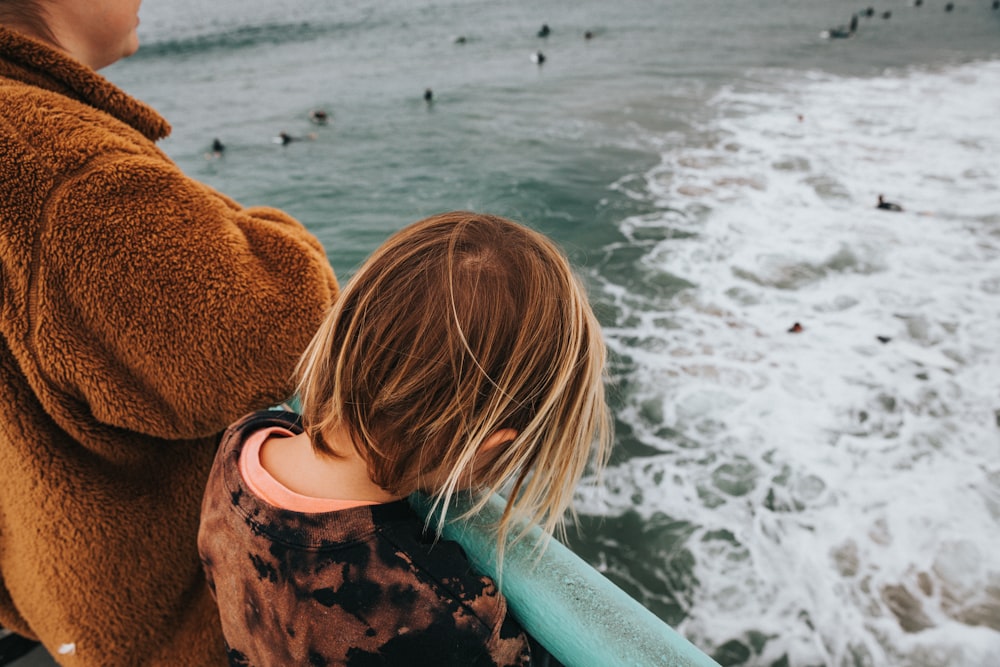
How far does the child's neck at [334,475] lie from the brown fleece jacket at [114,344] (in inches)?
5.8

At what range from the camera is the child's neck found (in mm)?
1020

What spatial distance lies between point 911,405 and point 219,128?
15.4 m

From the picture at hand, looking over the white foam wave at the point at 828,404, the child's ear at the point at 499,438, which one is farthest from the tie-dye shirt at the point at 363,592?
the white foam wave at the point at 828,404

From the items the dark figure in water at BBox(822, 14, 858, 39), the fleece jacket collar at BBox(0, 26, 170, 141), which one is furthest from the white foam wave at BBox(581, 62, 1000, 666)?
the dark figure in water at BBox(822, 14, 858, 39)

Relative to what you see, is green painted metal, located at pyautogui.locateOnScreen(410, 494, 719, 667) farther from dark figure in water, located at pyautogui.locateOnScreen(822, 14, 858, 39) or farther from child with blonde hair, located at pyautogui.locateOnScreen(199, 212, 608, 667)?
dark figure in water, located at pyautogui.locateOnScreen(822, 14, 858, 39)

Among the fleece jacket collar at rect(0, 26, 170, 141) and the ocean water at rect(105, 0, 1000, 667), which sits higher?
the fleece jacket collar at rect(0, 26, 170, 141)

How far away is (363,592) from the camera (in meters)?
0.89

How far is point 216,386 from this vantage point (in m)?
1.02

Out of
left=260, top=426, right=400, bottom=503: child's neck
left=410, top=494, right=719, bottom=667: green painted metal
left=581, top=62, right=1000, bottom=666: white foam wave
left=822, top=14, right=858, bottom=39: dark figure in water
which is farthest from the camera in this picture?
left=822, top=14, right=858, bottom=39: dark figure in water

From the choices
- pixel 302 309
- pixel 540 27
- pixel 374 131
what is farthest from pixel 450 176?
pixel 540 27

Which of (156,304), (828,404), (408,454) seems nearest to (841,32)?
(828,404)

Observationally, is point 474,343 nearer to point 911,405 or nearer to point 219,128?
point 911,405

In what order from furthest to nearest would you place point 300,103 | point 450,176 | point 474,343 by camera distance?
point 300,103, point 450,176, point 474,343

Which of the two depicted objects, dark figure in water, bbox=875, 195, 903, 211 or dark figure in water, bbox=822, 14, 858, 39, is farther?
dark figure in water, bbox=822, 14, 858, 39
